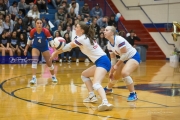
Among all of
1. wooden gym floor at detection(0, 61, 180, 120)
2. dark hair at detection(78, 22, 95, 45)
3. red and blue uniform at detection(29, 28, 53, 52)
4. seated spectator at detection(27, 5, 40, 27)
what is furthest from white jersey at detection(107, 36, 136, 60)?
seated spectator at detection(27, 5, 40, 27)

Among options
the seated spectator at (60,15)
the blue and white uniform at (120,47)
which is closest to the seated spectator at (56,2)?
the seated spectator at (60,15)

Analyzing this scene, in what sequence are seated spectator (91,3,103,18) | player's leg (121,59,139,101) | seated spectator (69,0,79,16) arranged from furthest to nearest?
seated spectator (91,3,103,18)
seated spectator (69,0,79,16)
player's leg (121,59,139,101)

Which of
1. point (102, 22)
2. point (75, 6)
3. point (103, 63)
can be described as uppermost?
point (75, 6)

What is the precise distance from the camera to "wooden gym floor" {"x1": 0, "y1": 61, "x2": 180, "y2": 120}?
6098mm

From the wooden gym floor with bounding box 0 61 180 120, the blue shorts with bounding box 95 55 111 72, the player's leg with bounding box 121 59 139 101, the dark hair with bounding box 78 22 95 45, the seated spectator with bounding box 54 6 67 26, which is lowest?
the wooden gym floor with bounding box 0 61 180 120

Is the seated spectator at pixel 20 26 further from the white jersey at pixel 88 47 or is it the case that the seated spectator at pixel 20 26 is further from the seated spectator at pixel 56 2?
the white jersey at pixel 88 47

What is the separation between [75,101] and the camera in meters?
7.47

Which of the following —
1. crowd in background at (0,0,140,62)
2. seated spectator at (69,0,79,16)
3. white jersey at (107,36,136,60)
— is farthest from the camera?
seated spectator at (69,0,79,16)

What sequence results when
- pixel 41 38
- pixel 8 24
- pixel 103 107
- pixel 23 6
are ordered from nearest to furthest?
pixel 103 107 → pixel 41 38 → pixel 8 24 → pixel 23 6

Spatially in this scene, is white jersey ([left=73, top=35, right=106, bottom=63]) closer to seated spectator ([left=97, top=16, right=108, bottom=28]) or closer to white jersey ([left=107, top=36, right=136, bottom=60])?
white jersey ([left=107, top=36, right=136, bottom=60])

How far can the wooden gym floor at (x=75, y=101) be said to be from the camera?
6.10 m

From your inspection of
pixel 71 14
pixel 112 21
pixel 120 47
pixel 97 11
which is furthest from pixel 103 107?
pixel 97 11

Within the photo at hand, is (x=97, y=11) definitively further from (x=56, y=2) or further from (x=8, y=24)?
(x=8, y=24)

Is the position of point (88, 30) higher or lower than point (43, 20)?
lower
